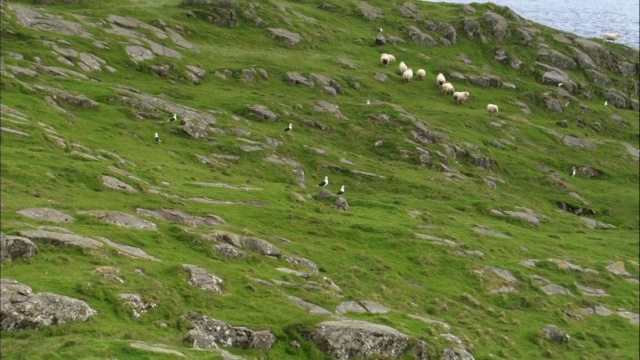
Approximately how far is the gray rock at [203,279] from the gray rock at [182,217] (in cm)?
787

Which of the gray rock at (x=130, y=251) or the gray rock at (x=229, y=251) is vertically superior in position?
the gray rock at (x=130, y=251)

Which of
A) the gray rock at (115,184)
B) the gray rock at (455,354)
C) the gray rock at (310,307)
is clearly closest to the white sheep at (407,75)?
the gray rock at (115,184)

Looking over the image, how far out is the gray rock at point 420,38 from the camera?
11881cm

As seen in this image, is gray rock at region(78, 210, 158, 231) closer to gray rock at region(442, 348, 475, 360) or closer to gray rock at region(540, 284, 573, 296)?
gray rock at region(442, 348, 475, 360)

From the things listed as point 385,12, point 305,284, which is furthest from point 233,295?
point 385,12

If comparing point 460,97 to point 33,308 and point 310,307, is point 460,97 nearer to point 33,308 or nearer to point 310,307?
point 310,307

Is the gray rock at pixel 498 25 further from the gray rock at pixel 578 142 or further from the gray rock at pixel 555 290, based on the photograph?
the gray rock at pixel 555 290

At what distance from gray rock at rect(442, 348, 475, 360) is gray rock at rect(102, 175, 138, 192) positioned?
819 inches

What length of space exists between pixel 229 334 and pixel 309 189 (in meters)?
31.5

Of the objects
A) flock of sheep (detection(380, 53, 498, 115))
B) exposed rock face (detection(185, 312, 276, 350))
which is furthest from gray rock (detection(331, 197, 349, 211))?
flock of sheep (detection(380, 53, 498, 115))

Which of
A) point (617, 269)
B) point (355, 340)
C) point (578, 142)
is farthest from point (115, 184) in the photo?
point (578, 142)

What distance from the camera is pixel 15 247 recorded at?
2569cm

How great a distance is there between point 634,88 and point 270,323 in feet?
386

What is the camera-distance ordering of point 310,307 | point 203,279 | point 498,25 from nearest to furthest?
point 203,279 → point 310,307 → point 498,25
